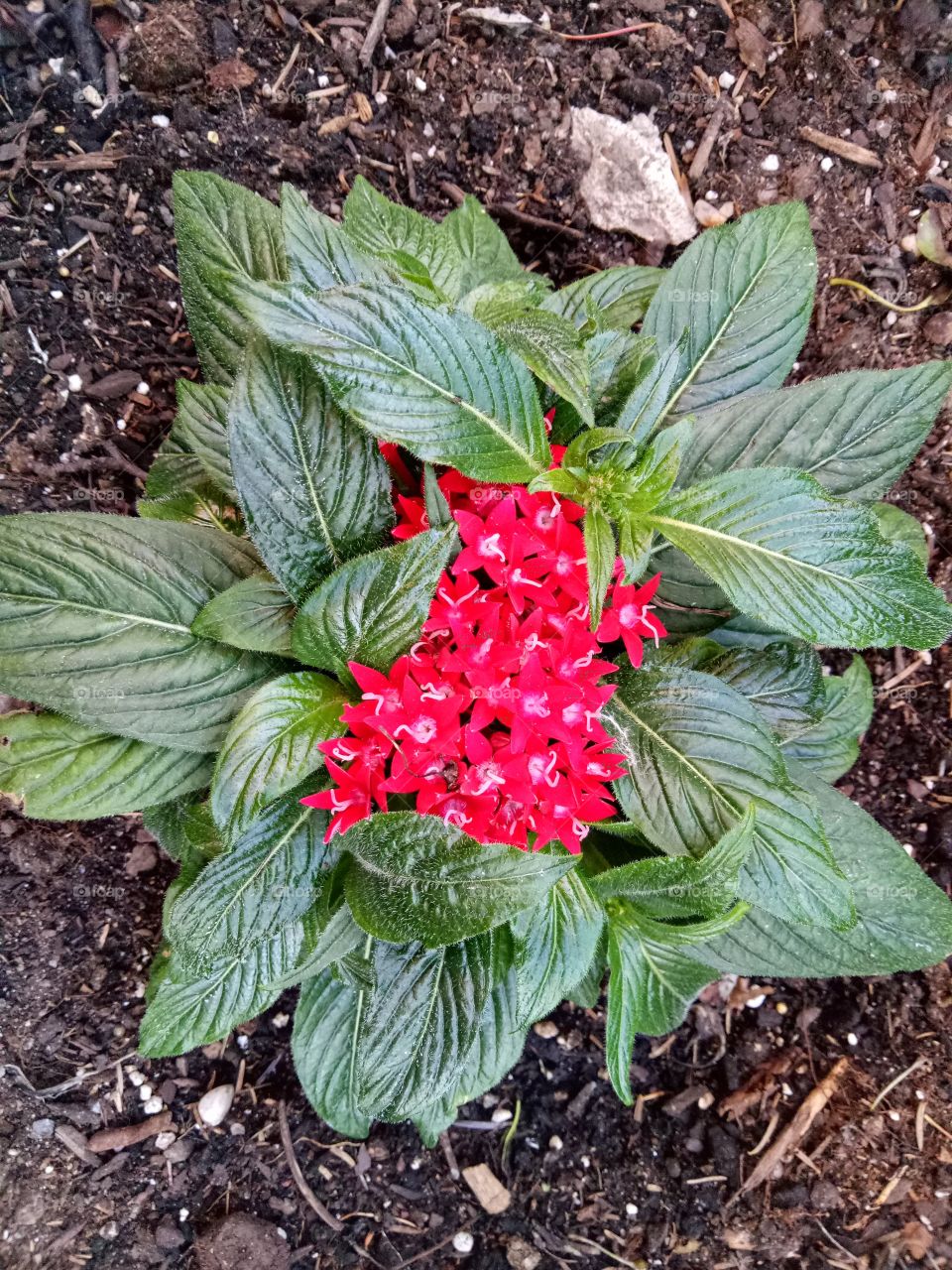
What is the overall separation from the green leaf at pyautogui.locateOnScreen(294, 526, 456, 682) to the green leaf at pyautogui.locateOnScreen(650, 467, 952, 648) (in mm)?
382

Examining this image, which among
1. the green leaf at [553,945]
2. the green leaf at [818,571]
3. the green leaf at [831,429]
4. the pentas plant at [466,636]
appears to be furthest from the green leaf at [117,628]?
the green leaf at [831,429]

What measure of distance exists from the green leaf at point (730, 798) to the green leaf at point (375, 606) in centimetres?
43

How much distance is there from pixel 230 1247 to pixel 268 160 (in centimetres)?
230

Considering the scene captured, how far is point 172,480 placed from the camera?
169 cm

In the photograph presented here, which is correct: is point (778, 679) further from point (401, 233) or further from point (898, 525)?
point (401, 233)

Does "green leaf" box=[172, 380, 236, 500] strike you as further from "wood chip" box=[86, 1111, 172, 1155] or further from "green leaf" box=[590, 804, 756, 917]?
"wood chip" box=[86, 1111, 172, 1155]

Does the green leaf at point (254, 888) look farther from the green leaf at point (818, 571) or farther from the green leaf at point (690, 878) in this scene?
the green leaf at point (818, 571)

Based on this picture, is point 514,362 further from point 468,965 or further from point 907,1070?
point 907,1070

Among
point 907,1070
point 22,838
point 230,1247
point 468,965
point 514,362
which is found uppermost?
point 514,362

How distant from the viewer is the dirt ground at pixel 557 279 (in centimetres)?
189

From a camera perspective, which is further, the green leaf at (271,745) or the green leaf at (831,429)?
the green leaf at (831,429)

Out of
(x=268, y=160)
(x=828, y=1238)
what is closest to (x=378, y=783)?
(x=268, y=160)

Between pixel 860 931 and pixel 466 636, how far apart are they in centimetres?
104

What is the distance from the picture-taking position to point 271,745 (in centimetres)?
119
